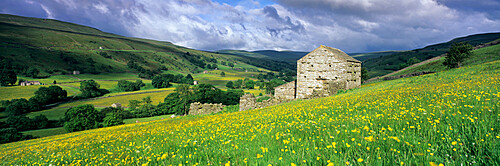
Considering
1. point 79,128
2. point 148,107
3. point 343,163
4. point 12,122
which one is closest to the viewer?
point 343,163

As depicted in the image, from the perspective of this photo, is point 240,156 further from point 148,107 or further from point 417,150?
point 148,107

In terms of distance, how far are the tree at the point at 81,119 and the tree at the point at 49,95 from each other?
45671 millimetres

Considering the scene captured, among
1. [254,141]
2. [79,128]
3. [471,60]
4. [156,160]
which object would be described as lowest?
[79,128]

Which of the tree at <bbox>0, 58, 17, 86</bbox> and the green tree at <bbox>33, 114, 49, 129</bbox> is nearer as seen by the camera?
the green tree at <bbox>33, 114, 49, 129</bbox>

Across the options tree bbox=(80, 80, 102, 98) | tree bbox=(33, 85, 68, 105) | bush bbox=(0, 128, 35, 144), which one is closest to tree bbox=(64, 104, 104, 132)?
bush bbox=(0, 128, 35, 144)

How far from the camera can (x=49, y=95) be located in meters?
106

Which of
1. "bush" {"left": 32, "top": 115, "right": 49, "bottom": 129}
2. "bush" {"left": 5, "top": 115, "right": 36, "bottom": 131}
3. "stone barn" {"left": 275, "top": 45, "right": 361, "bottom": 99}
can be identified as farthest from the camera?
"bush" {"left": 32, "top": 115, "right": 49, "bottom": 129}

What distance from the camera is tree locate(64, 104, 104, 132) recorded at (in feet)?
221

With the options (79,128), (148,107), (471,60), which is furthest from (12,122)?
(471,60)

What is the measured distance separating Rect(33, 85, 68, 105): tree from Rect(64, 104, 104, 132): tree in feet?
150

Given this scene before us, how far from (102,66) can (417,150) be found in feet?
740

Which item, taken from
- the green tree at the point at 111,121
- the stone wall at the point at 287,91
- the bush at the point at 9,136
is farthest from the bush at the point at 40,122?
the stone wall at the point at 287,91

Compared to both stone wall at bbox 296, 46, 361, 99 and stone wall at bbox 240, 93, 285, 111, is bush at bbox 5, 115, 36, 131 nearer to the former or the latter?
stone wall at bbox 240, 93, 285, 111

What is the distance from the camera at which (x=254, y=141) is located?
20.3 ft
